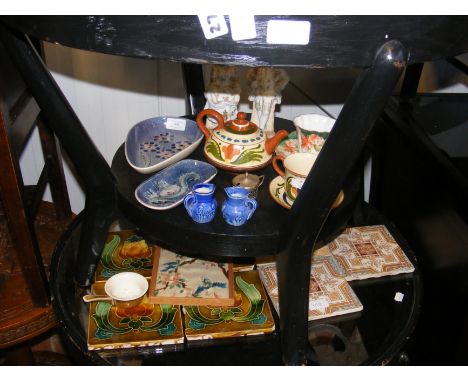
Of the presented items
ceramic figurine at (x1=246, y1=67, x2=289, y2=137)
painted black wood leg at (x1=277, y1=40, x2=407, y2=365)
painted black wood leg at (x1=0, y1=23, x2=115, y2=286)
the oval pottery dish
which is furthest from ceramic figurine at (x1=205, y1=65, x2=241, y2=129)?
painted black wood leg at (x1=277, y1=40, x2=407, y2=365)

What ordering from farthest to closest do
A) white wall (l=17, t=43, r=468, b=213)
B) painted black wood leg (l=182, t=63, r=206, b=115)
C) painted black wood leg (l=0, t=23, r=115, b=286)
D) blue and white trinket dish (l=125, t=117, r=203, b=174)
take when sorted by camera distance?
white wall (l=17, t=43, r=468, b=213), painted black wood leg (l=182, t=63, r=206, b=115), blue and white trinket dish (l=125, t=117, r=203, b=174), painted black wood leg (l=0, t=23, r=115, b=286)

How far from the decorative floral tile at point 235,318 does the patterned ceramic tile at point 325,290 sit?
0.04 metres

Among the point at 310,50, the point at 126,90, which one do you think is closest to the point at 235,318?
the point at 310,50

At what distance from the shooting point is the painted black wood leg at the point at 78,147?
88cm

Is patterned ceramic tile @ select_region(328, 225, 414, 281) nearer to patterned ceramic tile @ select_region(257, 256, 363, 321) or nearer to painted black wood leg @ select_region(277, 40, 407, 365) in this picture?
patterned ceramic tile @ select_region(257, 256, 363, 321)

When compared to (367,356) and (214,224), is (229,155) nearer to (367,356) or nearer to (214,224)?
(214,224)

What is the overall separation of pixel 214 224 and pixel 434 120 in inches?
30.0

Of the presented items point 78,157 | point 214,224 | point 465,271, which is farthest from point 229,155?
point 465,271

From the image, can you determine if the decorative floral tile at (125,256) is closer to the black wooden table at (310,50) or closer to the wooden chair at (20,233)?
the wooden chair at (20,233)

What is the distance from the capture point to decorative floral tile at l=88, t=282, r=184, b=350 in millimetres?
1003

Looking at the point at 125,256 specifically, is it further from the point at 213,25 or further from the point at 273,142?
the point at 213,25

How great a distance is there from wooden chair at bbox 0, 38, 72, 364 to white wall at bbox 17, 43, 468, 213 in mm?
155

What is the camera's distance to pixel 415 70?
148 cm

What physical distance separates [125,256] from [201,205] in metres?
0.33
